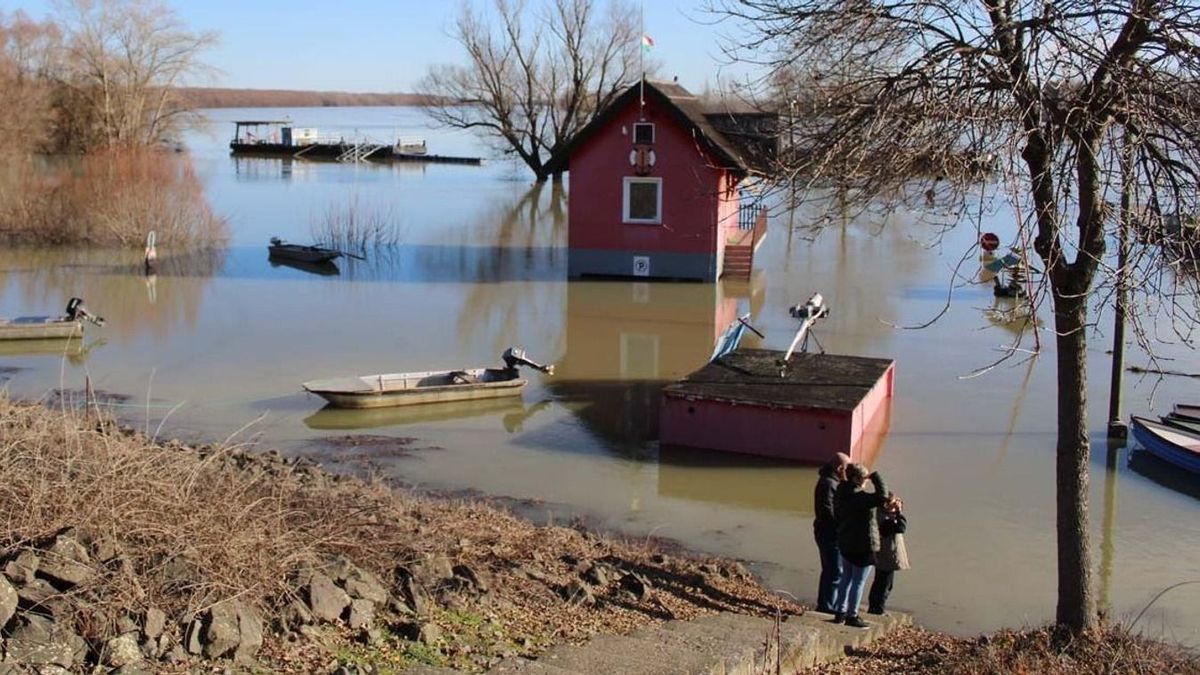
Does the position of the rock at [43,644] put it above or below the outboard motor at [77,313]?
below

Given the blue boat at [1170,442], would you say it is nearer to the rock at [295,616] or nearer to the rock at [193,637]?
the rock at [295,616]

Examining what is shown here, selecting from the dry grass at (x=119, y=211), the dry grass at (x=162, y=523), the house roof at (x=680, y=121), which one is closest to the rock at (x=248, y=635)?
the dry grass at (x=162, y=523)

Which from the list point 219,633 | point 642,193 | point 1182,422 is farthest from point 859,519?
point 642,193

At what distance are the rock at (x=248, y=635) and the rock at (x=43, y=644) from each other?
813mm

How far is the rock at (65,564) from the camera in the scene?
259 inches

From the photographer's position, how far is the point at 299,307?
93.6 feet

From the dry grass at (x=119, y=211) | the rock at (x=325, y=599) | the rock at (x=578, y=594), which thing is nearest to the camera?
the rock at (x=325, y=599)

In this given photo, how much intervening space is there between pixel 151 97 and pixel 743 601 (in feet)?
188

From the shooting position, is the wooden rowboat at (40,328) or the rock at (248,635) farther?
the wooden rowboat at (40,328)

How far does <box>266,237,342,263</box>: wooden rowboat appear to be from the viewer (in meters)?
35.3

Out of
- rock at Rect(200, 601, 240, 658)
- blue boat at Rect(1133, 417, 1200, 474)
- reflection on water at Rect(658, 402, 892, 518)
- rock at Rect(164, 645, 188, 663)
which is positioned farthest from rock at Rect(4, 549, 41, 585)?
blue boat at Rect(1133, 417, 1200, 474)

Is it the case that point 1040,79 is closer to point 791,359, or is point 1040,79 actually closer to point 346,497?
point 346,497

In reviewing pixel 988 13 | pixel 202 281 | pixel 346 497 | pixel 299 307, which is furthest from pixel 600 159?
pixel 988 13

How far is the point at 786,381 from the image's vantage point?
1714 cm
